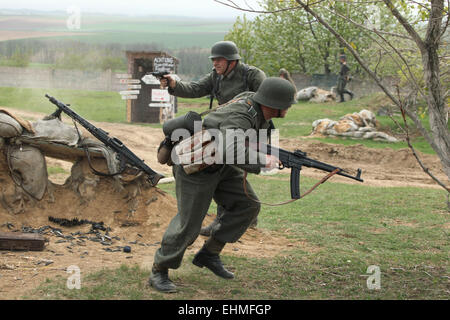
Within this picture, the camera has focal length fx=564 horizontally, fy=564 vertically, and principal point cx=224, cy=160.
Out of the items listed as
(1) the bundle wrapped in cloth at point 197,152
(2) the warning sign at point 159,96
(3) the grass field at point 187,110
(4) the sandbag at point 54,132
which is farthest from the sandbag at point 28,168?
(2) the warning sign at point 159,96

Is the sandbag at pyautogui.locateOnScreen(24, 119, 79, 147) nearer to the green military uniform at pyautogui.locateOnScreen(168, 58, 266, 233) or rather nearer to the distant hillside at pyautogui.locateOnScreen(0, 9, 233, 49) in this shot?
the green military uniform at pyautogui.locateOnScreen(168, 58, 266, 233)

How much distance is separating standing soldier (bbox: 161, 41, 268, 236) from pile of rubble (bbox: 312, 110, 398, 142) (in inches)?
518

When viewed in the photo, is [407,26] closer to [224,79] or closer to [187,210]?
[224,79]

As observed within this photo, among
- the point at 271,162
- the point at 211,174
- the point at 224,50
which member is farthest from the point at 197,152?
the point at 224,50

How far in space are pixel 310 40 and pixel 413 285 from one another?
32.8 m

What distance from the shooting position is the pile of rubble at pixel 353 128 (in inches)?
763

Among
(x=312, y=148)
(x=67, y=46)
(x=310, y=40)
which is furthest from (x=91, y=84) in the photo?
(x=312, y=148)

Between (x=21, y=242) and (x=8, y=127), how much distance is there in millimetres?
1629

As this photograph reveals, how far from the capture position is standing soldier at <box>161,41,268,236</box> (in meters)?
6.72

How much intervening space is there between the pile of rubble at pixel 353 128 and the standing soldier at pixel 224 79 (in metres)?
13.2

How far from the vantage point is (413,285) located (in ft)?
18.3

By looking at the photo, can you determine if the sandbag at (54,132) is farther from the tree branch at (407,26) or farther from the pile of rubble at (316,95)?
the pile of rubble at (316,95)

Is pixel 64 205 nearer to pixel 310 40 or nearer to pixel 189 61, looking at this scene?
pixel 310 40

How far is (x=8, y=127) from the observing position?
6.74 m
